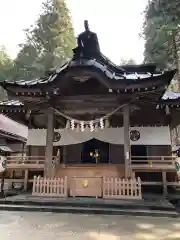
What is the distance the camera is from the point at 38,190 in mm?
8391

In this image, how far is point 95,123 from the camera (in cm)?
988

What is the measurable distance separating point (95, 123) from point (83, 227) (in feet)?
17.5

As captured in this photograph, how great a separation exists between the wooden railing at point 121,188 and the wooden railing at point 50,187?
5.08 ft

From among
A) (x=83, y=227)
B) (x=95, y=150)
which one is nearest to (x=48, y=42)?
(x=95, y=150)

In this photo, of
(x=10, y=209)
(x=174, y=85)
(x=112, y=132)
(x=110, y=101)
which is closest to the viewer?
(x=10, y=209)

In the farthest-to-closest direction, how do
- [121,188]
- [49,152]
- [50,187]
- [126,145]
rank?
[49,152] < [126,145] < [50,187] < [121,188]

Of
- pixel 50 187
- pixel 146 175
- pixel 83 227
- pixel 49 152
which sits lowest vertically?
pixel 83 227

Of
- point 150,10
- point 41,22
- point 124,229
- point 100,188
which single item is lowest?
point 124,229

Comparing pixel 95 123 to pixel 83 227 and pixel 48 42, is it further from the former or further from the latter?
pixel 48 42

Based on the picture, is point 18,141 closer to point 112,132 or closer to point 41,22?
point 112,132

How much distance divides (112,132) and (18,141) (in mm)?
11428

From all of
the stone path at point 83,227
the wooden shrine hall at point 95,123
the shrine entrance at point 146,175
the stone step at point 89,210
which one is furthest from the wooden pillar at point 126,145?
the stone path at point 83,227

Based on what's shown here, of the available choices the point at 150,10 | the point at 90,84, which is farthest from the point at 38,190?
the point at 150,10

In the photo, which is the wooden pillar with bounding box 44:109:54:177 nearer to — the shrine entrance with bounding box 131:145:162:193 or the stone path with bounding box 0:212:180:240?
the stone path with bounding box 0:212:180:240
